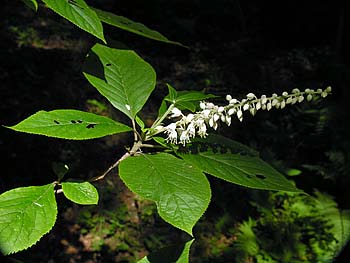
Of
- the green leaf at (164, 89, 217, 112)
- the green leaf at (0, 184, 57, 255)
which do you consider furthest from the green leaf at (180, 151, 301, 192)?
the green leaf at (0, 184, 57, 255)

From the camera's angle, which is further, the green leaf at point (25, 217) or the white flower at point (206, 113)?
the white flower at point (206, 113)

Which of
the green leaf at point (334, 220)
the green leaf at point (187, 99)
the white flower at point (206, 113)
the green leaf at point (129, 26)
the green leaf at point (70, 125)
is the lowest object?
the green leaf at point (334, 220)

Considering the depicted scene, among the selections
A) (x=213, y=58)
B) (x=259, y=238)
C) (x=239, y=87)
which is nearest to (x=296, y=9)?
(x=213, y=58)

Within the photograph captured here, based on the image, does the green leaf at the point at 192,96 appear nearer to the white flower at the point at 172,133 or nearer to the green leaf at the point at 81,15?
the white flower at the point at 172,133

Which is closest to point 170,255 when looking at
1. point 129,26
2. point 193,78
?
point 129,26

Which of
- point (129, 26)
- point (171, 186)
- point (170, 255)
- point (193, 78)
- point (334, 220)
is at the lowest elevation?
point (334, 220)

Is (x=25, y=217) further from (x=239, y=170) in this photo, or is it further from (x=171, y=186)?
(x=239, y=170)

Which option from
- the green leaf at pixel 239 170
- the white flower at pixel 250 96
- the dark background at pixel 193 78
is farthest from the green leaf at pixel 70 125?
the dark background at pixel 193 78
